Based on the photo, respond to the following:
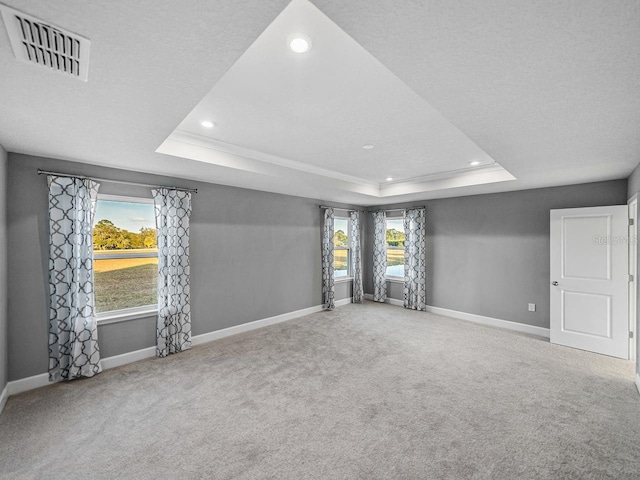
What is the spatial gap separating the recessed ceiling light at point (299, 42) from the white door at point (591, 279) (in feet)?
14.3

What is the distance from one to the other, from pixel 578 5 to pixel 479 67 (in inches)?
16.1

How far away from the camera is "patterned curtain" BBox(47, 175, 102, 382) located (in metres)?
2.96

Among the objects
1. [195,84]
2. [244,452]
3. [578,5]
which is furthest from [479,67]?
[244,452]

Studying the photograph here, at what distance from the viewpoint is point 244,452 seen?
2031mm

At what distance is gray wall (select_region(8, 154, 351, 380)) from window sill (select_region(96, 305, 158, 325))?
0.21ft

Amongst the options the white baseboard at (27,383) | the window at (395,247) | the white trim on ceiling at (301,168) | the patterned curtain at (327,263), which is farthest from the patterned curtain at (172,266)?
the window at (395,247)

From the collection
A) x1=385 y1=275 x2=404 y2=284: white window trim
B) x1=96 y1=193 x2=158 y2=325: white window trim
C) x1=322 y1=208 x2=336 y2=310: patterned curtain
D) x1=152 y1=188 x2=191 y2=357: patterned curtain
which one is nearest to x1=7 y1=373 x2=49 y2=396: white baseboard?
x1=96 y1=193 x2=158 y2=325: white window trim

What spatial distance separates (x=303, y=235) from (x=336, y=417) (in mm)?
3534

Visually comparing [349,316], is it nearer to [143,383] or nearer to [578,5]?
[143,383]

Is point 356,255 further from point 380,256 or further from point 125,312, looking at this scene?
point 125,312

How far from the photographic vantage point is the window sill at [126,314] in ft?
→ 10.9

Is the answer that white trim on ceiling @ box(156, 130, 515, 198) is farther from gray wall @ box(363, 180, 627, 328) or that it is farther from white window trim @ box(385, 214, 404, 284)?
white window trim @ box(385, 214, 404, 284)

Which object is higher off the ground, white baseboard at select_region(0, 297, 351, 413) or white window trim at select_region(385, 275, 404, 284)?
white window trim at select_region(385, 275, 404, 284)

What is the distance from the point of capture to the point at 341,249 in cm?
659
